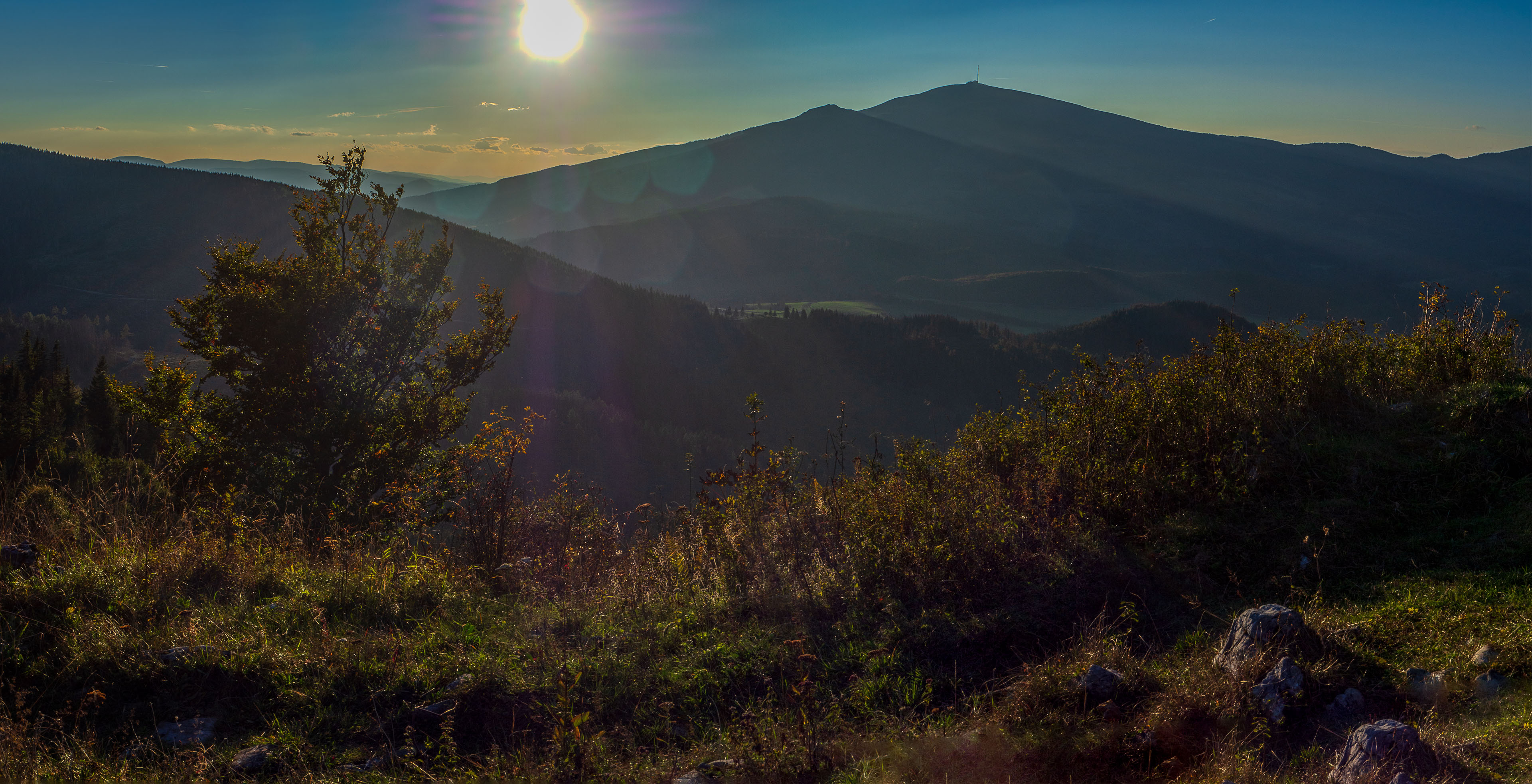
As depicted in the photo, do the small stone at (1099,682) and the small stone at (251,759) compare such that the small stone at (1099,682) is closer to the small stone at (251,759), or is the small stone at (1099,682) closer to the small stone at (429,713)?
the small stone at (429,713)

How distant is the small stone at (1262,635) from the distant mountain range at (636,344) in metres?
52.0

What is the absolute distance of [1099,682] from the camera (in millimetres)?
2900

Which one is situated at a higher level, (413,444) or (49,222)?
(49,222)

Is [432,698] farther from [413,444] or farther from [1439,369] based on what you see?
[413,444]

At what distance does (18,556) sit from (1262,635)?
6.18m

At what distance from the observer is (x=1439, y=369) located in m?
4.95

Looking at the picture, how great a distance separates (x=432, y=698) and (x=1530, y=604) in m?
4.46

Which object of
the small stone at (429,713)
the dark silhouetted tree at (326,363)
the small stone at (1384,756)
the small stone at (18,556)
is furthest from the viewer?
the dark silhouetted tree at (326,363)

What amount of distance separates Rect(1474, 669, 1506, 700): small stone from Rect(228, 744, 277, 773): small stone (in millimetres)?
4330

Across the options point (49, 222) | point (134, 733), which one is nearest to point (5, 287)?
point (49, 222)

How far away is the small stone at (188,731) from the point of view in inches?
113

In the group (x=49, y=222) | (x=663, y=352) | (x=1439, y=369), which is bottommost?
(x=663, y=352)

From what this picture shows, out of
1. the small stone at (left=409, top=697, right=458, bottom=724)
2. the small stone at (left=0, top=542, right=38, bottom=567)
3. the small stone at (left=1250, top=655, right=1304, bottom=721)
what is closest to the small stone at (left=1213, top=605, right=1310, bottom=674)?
the small stone at (left=1250, top=655, right=1304, bottom=721)

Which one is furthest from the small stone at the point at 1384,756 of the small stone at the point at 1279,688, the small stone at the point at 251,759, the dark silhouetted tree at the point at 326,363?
the dark silhouetted tree at the point at 326,363
